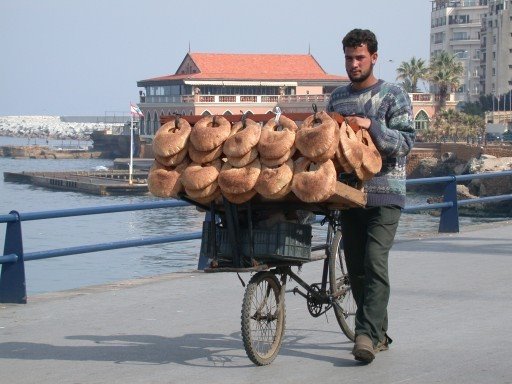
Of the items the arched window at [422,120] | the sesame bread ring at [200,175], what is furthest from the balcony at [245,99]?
the sesame bread ring at [200,175]

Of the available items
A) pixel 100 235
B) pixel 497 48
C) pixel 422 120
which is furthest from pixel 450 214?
pixel 497 48

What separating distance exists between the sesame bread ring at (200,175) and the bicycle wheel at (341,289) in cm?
129

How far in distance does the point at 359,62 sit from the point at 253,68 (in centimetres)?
12883

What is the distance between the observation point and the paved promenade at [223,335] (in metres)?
6.81

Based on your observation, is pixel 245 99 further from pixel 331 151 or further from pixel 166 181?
pixel 331 151

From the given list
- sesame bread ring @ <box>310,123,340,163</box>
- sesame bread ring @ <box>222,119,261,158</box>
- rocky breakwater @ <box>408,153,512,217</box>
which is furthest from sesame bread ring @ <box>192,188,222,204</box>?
rocky breakwater @ <box>408,153,512,217</box>

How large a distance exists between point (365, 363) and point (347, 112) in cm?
153

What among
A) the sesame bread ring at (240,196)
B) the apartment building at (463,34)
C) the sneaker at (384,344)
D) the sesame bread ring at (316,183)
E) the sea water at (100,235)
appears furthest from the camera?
the apartment building at (463,34)

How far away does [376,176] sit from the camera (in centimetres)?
698

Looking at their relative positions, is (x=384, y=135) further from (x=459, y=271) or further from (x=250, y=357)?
(x=459, y=271)

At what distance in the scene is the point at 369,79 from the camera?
7.02 meters

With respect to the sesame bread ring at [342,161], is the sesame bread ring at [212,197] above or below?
below

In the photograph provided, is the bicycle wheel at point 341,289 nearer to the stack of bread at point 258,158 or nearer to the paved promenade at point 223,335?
the paved promenade at point 223,335

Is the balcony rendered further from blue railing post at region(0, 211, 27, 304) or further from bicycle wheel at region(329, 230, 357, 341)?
bicycle wheel at region(329, 230, 357, 341)
